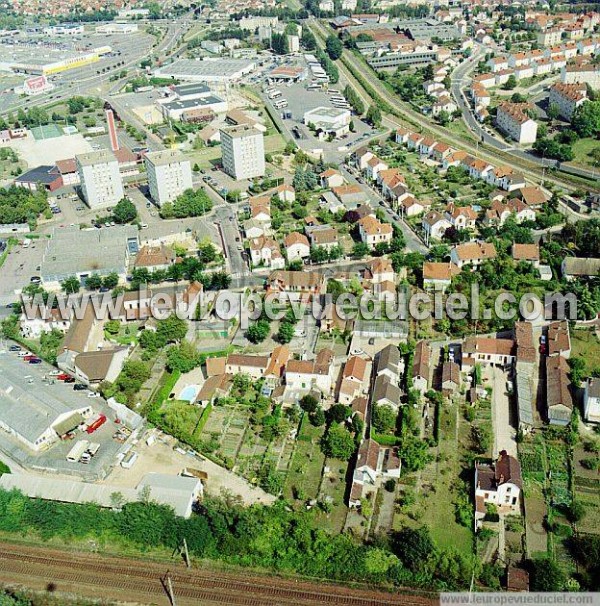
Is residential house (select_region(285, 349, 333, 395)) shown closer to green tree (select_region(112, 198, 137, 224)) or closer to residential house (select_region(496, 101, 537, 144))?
green tree (select_region(112, 198, 137, 224))

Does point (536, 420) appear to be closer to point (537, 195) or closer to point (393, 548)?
point (393, 548)

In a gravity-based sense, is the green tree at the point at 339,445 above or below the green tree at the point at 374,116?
above

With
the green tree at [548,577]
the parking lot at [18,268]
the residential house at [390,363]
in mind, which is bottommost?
the parking lot at [18,268]

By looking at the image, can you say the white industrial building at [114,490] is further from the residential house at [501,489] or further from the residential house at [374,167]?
the residential house at [374,167]

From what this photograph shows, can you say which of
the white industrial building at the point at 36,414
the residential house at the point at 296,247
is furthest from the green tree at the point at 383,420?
the residential house at the point at 296,247

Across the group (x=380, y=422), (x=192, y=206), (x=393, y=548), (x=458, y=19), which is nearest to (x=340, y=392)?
(x=380, y=422)

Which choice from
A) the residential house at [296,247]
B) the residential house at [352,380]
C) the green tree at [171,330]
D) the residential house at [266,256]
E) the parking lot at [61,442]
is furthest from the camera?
the residential house at [296,247]

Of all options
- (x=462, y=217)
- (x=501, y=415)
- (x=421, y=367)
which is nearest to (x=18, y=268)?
(x=421, y=367)
